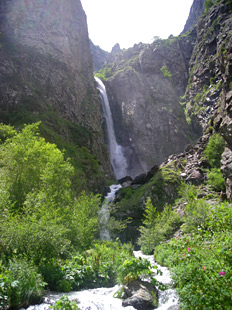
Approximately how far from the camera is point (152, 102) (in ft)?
273

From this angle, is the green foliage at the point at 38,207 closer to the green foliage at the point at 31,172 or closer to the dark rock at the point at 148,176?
the green foliage at the point at 31,172

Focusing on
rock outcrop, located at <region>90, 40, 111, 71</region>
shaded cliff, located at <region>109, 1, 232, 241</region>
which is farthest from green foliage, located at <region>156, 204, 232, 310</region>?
rock outcrop, located at <region>90, 40, 111, 71</region>

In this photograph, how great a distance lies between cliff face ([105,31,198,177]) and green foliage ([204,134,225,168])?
3732cm

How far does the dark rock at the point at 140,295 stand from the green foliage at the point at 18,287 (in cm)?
321

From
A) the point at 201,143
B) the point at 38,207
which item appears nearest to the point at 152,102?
the point at 201,143

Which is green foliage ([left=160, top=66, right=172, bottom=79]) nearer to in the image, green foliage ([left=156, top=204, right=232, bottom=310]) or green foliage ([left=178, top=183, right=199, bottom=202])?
green foliage ([left=178, top=183, right=199, bottom=202])

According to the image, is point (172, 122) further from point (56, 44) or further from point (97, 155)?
point (56, 44)

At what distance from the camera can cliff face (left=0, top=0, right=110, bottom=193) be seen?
4381 cm

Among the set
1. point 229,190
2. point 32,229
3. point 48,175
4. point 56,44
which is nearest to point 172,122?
point 56,44

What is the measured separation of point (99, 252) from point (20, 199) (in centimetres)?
711

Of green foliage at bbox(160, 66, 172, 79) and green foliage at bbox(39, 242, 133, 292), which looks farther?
green foliage at bbox(160, 66, 172, 79)

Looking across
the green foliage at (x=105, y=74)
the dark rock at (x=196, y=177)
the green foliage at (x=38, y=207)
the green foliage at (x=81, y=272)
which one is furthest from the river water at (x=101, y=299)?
the green foliage at (x=105, y=74)

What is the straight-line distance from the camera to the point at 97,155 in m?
56.2

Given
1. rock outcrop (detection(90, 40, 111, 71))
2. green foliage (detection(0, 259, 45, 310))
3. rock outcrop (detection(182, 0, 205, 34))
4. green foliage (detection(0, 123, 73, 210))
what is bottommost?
green foliage (detection(0, 259, 45, 310))
